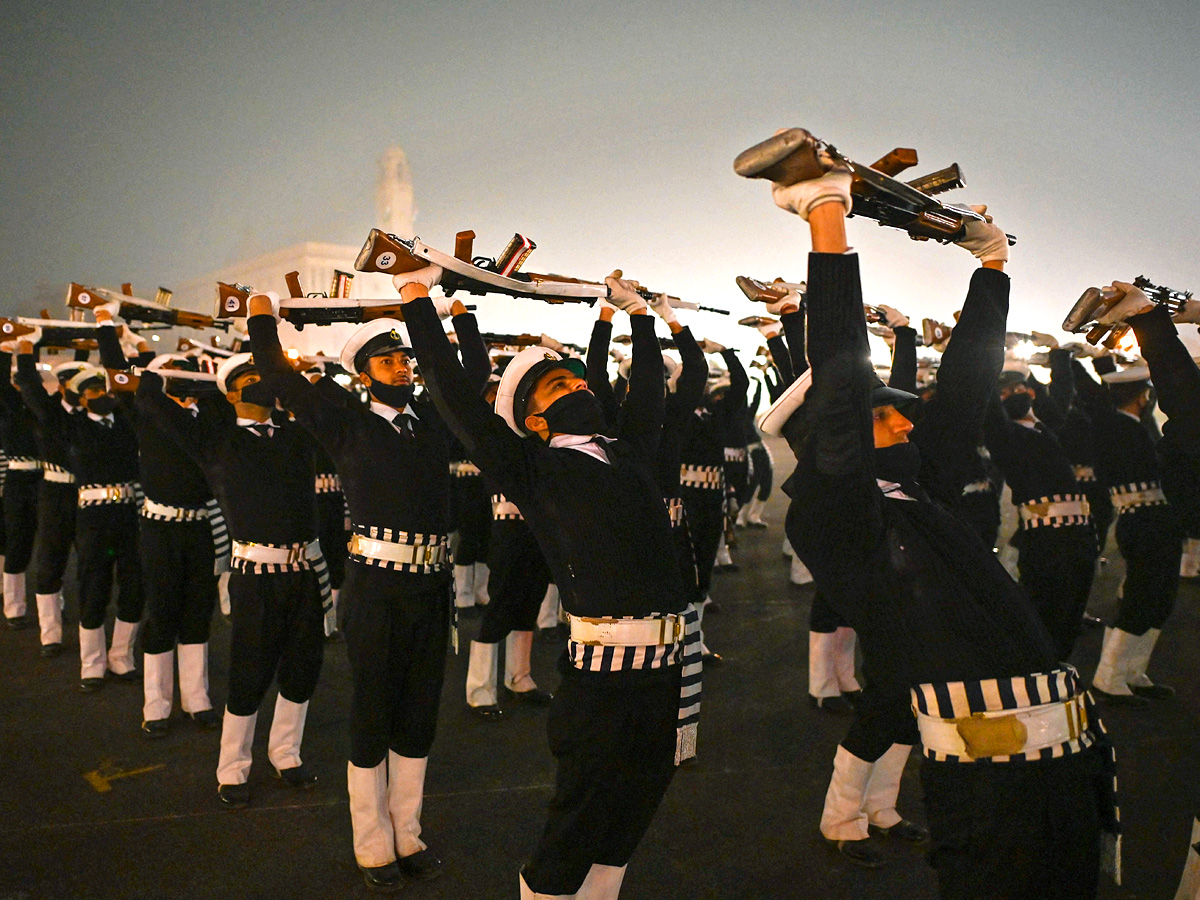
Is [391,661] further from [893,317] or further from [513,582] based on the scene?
[893,317]

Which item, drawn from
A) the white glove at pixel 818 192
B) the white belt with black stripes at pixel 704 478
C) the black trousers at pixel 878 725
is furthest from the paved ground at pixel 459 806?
the white glove at pixel 818 192

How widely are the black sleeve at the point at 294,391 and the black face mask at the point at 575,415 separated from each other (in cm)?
128

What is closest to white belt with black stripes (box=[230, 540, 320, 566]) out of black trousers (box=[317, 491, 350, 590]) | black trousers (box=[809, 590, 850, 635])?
black trousers (box=[809, 590, 850, 635])

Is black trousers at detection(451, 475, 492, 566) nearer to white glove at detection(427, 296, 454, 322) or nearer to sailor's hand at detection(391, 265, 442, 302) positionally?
white glove at detection(427, 296, 454, 322)

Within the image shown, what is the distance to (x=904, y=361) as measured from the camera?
398 cm

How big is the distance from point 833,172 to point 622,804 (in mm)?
2007

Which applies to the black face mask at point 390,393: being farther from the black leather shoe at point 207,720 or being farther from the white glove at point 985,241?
the black leather shoe at point 207,720

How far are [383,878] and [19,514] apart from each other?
6.61 metres

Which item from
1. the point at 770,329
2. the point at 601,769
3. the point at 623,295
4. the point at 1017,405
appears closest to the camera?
the point at 601,769

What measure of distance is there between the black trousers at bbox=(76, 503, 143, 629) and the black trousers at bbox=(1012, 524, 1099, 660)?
6.62 meters

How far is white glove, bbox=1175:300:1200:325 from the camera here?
11.2 feet

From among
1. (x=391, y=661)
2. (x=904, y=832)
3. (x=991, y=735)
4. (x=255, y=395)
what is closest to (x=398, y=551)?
(x=391, y=661)

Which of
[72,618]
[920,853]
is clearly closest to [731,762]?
[920,853]

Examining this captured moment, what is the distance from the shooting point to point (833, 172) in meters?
1.88
